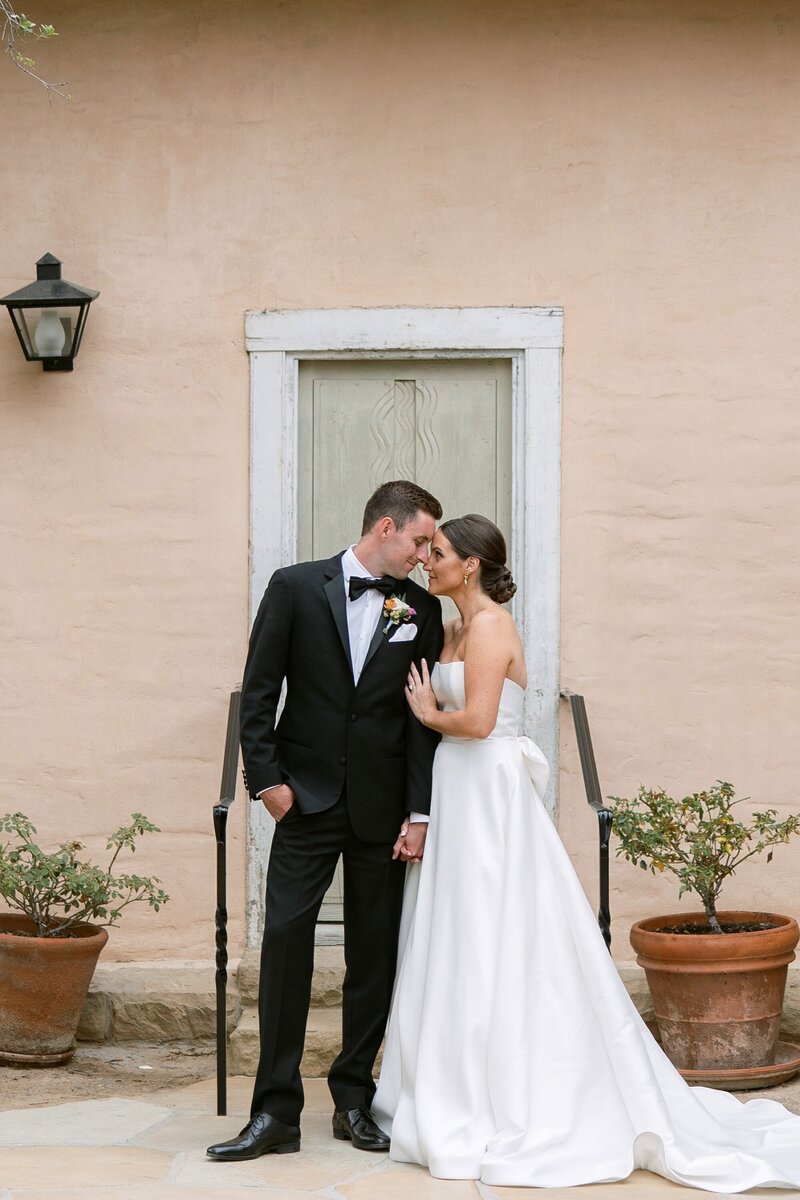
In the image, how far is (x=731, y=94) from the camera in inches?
223

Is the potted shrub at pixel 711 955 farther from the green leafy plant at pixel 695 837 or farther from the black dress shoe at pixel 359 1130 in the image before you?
the black dress shoe at pixel 359 1130

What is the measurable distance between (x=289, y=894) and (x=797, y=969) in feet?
7.90

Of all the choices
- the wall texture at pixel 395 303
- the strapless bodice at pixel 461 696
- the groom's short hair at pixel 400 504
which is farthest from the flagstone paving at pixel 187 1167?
the groom's short hair at pixel 400 504

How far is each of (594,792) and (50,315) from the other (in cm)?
283

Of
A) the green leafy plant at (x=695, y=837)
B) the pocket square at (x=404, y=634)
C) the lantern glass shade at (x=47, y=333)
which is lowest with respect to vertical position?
the green leafy plant at (x=695, y=837)

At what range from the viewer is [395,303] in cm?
571

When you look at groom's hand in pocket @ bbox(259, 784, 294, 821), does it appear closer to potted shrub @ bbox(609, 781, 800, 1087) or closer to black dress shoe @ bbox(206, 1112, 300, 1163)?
black dress shoe @ bbox(206, 1112, 300, 1163)

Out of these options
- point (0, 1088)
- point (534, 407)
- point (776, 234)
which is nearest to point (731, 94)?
point (776, 234)

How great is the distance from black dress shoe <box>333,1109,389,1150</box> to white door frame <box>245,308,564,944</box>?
4.83 ft

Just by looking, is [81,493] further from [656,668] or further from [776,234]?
[776,234]

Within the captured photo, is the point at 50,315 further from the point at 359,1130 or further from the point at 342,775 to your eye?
the point at 359,1130

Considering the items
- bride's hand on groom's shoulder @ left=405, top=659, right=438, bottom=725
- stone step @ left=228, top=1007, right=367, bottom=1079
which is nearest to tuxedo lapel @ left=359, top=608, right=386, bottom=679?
bride's hand on groom's shoulder @ left=405, top=659, right=438, bottom=725

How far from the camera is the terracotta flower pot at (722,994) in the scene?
16.3 ft

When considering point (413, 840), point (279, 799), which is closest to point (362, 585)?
point (279, 799)
